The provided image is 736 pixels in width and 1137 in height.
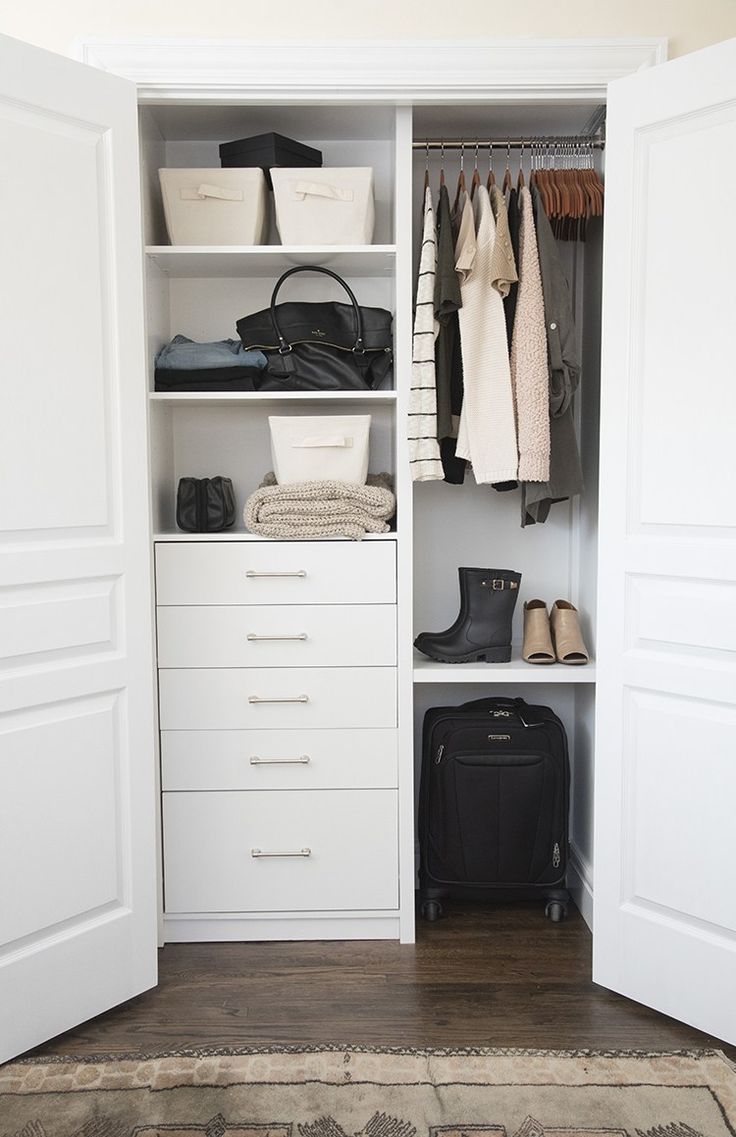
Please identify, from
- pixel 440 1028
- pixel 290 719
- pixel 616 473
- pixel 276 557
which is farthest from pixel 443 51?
pixel 440 1028

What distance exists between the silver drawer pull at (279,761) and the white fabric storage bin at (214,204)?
54.3 inches

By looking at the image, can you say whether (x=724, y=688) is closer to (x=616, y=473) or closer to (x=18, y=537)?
(x=616, y=473)

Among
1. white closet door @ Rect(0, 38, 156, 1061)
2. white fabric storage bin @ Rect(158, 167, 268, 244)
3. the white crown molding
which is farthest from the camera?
white fabric storage bin @ Rect(158, 167, 268, 244)

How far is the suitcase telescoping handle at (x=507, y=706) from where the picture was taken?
266cm

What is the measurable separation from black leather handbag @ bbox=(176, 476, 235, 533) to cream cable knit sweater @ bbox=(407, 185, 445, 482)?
0.56 m

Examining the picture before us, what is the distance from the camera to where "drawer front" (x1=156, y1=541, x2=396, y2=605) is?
8.11 ft

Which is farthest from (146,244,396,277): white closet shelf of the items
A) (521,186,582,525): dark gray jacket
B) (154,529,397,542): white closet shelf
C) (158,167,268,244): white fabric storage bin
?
(154,529,397,542): white closet shelf

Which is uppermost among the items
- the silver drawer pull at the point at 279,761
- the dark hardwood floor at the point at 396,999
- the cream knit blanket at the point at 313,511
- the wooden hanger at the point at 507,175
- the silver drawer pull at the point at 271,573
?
the wooden hanger at the point at 507,175

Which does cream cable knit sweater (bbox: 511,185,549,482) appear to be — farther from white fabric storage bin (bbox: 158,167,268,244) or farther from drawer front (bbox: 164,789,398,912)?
drawer front (bbox: 164,789,398,912)

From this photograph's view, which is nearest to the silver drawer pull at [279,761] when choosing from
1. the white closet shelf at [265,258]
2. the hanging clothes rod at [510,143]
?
the white closet shelf at [265,258]

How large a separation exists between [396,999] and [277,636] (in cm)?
93

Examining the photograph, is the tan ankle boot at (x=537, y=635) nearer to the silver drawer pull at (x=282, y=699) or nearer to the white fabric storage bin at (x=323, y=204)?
the silver drawer pull at (x=282, y=699)

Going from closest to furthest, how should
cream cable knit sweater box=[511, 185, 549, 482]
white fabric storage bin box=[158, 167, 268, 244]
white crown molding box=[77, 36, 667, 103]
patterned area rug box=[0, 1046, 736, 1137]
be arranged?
patterned area rug box=[0, 1046, 736, 1137]
white crown molding box=[77, 36, 667, 103]
cream cable knit sweater box=[511, 185, 549, 482]
white fabric storage bin box=[158, 167, 268, 244]

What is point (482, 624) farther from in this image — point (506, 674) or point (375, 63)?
point (375, 63)
